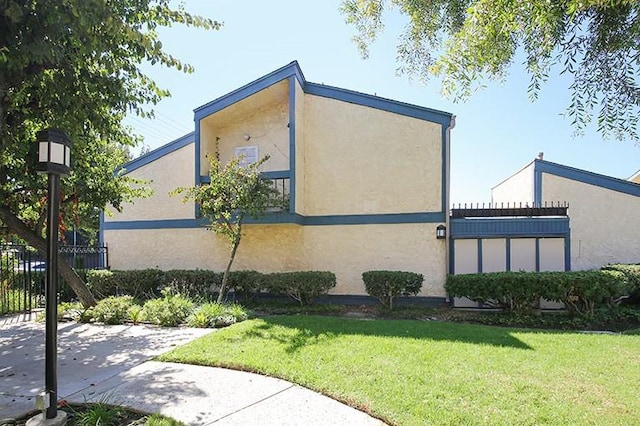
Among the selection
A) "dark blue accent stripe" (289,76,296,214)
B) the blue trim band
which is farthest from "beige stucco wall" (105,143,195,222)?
the blue trim band

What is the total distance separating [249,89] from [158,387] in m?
9.61

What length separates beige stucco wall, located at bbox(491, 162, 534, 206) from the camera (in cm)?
1333

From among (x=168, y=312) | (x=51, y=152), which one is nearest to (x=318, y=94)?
(x=168, y=312)

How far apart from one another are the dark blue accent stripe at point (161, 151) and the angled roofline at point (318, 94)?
103 cm

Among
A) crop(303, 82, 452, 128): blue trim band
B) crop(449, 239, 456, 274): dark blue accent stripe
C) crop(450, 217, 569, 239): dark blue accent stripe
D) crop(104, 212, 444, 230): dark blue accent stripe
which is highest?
crop(303, 82, 452, 128): blue trim band

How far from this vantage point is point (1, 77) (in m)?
4.19

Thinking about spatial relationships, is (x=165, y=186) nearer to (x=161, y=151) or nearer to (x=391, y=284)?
(x=161, y=151)

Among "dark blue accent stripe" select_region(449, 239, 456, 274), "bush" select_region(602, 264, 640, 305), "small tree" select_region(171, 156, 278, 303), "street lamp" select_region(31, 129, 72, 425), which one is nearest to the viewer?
"street lamp" select_region(31, 129, 72, 425)

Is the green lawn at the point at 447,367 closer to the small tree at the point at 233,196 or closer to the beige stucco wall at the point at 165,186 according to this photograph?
the small tree at the point at 233,196

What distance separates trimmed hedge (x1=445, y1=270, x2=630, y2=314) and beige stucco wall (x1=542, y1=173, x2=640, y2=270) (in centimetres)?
289

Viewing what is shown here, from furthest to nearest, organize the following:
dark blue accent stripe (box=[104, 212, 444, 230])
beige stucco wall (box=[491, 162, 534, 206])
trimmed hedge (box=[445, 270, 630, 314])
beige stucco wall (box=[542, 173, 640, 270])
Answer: beige stucco wall (box=[491, 162, 534, 206]) < beige stucco wall (box=[542, 173, 640, 270]) < dark blue accent stripe (box=[104, 212, 444, 230]) < trimmed hedge (box=[445, 270, 630, 314])

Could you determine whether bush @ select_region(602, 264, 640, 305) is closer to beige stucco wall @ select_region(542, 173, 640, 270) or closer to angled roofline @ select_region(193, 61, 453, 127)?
beige stucco wall @ select_region(542, 173, 640, 270)

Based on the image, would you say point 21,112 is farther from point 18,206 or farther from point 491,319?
point 491,319

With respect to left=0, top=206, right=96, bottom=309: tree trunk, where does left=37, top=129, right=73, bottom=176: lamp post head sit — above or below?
above
